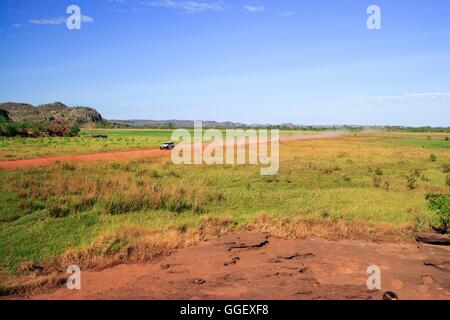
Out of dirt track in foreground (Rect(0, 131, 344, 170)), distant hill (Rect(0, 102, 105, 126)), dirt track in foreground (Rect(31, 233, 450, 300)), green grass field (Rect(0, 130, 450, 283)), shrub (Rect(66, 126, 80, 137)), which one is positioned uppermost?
distant hill (Rect(0, 102, 105, 126))

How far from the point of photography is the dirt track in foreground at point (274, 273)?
706 cm

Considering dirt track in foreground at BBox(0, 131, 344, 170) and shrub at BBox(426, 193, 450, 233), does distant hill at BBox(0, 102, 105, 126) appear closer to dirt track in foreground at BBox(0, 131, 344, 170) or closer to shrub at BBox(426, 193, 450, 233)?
dirt track in foreground at BBox(0, 131, 344, 170)

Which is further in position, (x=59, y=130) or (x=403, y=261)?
(x=59, y=130)

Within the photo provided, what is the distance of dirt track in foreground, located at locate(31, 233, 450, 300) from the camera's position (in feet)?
23.2

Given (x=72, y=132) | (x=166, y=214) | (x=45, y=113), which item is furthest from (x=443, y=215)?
(x=45, y=113)

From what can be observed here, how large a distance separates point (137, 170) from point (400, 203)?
15.2 metres

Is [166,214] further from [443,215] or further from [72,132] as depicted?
[72,132]

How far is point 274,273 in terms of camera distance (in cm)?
802

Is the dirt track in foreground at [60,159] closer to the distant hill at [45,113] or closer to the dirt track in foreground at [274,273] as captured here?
the dirt track in foreground at [274,273]

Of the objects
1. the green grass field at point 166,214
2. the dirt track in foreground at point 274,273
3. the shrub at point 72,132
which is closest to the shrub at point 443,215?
the green grass field at point 166,214

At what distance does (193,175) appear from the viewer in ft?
72.6

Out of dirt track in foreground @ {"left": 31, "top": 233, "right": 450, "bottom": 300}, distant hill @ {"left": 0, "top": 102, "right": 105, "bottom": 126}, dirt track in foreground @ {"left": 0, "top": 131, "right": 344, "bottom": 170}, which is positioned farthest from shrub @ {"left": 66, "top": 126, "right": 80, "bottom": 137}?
distant hill @ {"left": 0, "top": 102, "right": 105, "bottom": 126}
